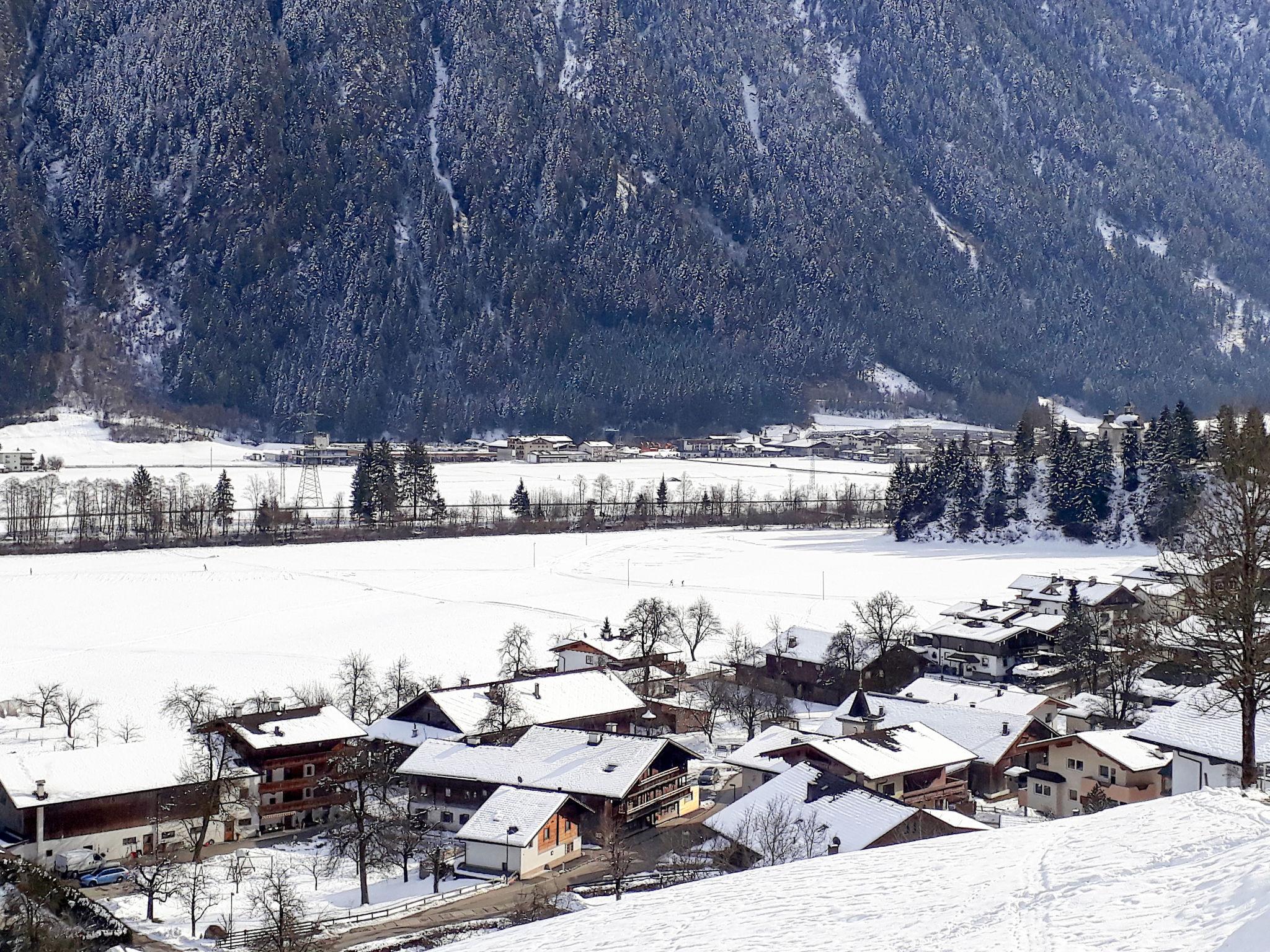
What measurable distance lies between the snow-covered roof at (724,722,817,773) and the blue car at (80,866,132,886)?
487 inches

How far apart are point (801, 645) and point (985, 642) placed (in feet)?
20.5

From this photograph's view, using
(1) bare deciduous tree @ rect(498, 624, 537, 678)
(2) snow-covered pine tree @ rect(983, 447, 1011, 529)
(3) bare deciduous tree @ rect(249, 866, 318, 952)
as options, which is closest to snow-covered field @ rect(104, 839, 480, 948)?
(3) bare deciduous tree @ rect(249, 866, 318, 952)

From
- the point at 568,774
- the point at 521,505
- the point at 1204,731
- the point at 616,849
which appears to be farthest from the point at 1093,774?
the point at 521,505

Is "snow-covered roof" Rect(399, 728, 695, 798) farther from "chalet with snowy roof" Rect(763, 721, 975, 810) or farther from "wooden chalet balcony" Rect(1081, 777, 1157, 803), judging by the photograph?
"wooden chalet balcony" Rect(1081, 777, 1157, 803)

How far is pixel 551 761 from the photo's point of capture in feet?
92.0

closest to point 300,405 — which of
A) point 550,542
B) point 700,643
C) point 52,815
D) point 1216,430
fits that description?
point 550,542

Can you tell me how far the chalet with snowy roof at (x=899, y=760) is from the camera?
26984 mm

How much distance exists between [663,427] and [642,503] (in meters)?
97.8

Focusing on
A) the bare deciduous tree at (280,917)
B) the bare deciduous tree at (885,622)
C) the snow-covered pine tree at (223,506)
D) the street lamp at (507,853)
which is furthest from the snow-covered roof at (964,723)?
the snow-covered pine tree at (223,506)

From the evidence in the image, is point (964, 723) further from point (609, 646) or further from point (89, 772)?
point (89, 772)

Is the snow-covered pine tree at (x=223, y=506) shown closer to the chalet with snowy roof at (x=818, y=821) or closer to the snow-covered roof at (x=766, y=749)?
the snow-covered roof at (x=766, y=749)

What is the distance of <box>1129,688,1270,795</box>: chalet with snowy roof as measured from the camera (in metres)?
23.1

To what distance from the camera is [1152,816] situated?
13.5 meters

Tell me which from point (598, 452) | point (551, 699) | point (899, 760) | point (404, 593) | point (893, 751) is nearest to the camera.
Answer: point (899, 760)
